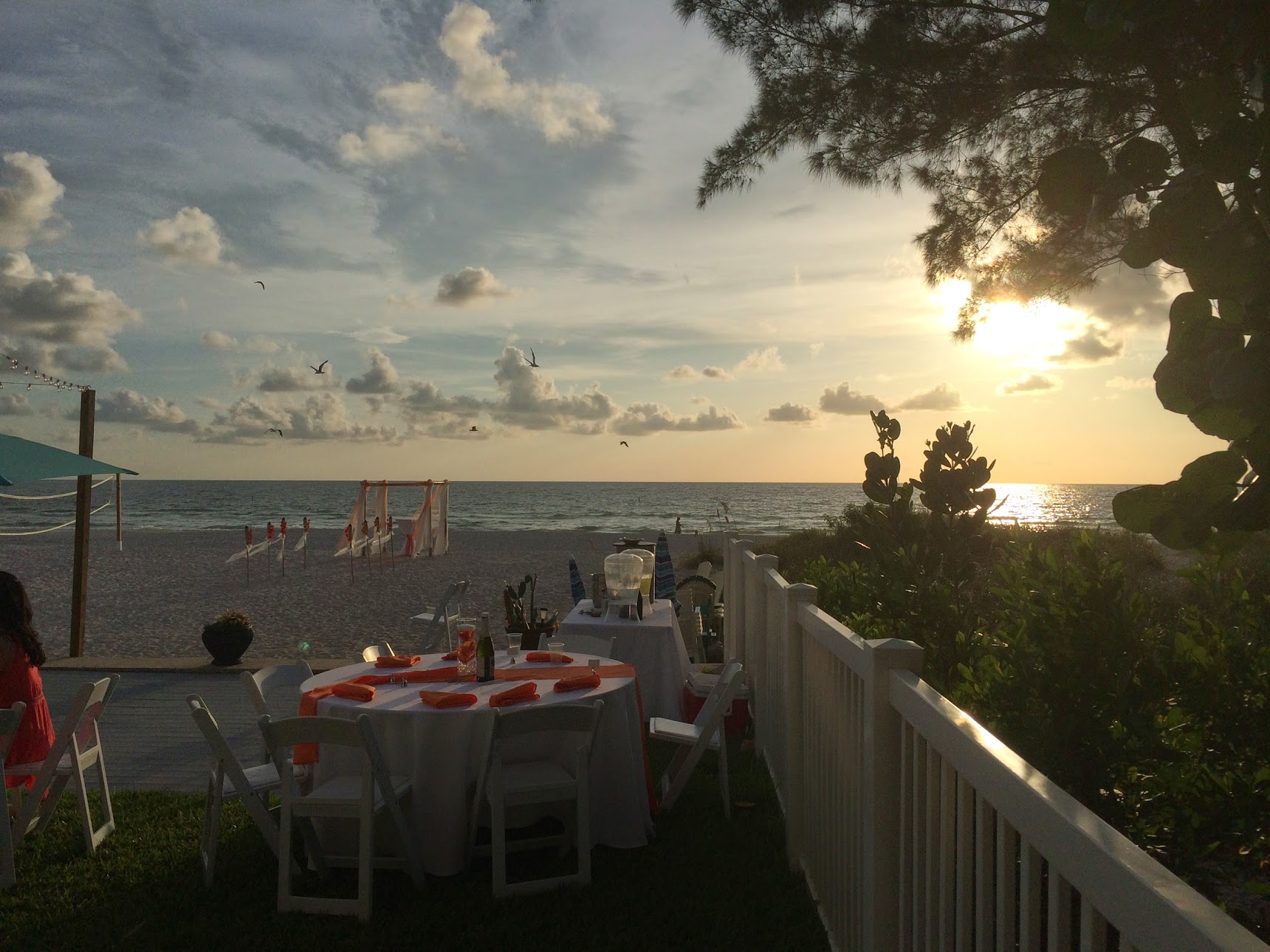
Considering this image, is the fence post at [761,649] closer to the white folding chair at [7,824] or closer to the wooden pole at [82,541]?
the white folding chair at [7,824]

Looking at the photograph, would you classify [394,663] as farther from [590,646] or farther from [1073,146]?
[1073,146]

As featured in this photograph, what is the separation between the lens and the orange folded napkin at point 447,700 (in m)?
3.97

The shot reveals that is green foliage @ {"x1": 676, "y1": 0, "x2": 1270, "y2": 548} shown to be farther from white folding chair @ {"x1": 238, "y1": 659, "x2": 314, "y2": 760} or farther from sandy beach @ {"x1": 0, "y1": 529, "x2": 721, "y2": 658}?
sandy beach @ {"x1": 0, "y1": 529, "x2": 721, "y2": 658}

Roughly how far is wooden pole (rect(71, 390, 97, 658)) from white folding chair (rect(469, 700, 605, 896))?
6493 millimetres

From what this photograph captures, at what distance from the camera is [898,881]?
2180mm

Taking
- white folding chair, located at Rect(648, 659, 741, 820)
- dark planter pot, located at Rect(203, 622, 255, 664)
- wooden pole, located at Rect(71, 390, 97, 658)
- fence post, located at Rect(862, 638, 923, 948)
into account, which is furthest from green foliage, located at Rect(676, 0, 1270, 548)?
wooden pole, located at Rect(71, 390, 97, 658)

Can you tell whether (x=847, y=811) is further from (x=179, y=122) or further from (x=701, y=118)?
(x=179, y=122)

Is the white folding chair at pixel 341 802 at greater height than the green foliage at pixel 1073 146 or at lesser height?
lesser

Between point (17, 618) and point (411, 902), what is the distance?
7.70 feet

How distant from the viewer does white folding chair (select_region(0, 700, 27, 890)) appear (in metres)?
3.73

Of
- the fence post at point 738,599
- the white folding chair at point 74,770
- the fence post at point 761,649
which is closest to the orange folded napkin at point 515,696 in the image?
the fence post at point 761,649

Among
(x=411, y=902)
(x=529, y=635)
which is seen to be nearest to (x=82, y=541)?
(x=529, y=635)

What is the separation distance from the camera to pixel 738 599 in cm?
716

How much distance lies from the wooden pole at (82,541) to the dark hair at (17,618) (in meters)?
4.62
